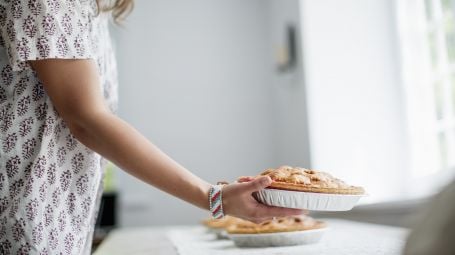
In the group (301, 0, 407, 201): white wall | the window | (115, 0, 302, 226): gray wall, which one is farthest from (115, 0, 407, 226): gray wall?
the window

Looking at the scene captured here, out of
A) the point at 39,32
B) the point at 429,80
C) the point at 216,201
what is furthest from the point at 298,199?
the point at 429,80

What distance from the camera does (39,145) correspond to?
94 centimetres

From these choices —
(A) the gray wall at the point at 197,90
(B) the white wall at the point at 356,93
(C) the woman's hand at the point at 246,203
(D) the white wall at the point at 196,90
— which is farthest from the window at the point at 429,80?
(C) the woman's hand at the point at 246,203

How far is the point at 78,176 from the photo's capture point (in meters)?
0.99

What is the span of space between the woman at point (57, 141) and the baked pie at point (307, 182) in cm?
5

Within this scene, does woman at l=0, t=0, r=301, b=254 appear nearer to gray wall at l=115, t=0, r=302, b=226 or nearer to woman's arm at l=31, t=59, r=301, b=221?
woman's arm at l=31, t=59, r=301, b=221

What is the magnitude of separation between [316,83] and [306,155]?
1.40ft

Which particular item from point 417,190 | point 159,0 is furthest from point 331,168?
point 159,0

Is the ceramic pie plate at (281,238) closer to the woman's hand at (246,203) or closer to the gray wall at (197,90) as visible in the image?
the woman's hand at (246,203)

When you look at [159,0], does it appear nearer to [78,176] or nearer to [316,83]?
[316,83]

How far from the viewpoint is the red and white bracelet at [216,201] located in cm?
94

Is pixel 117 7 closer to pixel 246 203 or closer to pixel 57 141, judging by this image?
pixel 57 141

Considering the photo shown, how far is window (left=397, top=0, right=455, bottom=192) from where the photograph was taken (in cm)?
244

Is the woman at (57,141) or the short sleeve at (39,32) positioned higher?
the short sleeve at (39,32)
